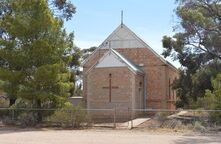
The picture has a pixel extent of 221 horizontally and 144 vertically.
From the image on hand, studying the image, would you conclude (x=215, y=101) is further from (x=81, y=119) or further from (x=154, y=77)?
(x=154, y=77)

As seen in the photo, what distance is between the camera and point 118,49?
4256 centimetres

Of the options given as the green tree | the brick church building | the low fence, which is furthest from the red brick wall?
the green tree

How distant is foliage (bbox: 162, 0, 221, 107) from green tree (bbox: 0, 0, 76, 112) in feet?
40.4

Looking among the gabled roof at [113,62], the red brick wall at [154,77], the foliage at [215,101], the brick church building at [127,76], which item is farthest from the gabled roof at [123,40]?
the foliage at [215,101]

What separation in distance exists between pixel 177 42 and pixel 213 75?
503cm

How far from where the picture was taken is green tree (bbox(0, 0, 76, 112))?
1141 inches

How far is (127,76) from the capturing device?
36.3 m

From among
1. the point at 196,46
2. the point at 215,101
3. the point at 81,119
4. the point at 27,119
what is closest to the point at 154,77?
the point at 196,46

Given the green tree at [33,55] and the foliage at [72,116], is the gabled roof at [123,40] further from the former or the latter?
the foliage at [72,116]

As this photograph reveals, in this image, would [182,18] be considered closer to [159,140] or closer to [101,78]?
[101,78]

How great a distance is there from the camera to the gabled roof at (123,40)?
42031 millimetres

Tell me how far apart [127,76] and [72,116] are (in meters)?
9.80

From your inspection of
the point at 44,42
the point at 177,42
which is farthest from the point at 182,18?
the point at 44,42

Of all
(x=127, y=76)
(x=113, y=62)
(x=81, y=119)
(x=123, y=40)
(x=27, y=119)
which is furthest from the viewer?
(x=123, y=40)
